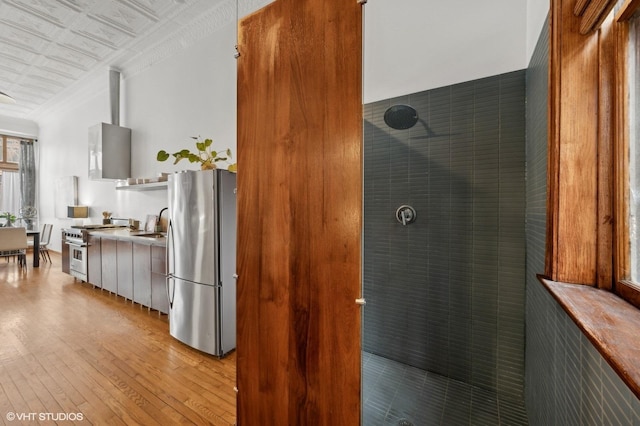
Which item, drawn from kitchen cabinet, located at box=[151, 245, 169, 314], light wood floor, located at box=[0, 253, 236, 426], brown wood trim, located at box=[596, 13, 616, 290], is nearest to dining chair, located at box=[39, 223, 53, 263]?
light wood floor, located at box=[0, 253, 236, 426]

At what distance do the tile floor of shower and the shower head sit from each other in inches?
69.7

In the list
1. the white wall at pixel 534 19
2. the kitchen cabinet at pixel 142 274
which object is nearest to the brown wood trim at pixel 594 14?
the white wall at pixel 534 19

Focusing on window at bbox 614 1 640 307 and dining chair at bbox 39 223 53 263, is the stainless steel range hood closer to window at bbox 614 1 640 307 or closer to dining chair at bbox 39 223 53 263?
dining chair at bbox 39 223 53 263

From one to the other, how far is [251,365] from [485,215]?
64.6 inches

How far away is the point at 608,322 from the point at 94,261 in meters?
5.35

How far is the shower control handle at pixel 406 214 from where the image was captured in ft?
6.50

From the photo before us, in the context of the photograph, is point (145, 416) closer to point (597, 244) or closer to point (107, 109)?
point (597, 244)

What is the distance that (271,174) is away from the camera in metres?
1.29

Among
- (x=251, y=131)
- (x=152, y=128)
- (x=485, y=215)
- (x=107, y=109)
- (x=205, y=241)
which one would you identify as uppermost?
(x=107, y=109)

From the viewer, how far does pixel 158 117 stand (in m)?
4.20

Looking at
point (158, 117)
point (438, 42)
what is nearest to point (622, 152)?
point (438, 42)

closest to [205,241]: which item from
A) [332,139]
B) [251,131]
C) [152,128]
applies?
[251,131]

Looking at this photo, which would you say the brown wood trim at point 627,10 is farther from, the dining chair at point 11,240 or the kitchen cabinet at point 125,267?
the dining chair at point 11,240

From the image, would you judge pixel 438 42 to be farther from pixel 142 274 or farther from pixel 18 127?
pixel 18 127
